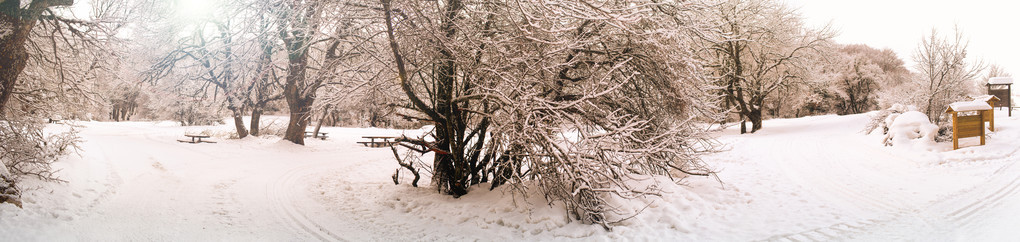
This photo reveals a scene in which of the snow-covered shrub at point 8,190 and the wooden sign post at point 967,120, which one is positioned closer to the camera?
the snow-covered shrub at point 8,190

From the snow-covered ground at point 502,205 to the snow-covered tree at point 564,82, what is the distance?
63 cm

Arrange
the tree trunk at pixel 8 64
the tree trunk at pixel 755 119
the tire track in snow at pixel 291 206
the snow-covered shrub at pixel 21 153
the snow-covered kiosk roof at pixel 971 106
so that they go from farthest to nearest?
the tree trunk at pixel 755 119, the snow-covered kiosk roof at pixel 971 106, the snow-covered shrub at pixel 21 153, the tree trunk at pixel 8 64, the tire track in snow at pixel 291 206

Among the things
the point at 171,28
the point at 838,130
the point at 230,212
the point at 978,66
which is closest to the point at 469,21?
the point at 230,212

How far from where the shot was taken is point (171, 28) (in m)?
13.7

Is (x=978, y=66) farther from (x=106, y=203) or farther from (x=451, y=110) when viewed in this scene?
(x=106, y=203)

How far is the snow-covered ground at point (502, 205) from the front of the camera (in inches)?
221

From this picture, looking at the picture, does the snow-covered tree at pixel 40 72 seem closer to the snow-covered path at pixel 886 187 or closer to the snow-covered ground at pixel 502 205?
the snow-covered ground at pixel 502 205

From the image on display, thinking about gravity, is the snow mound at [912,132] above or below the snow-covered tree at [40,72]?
below

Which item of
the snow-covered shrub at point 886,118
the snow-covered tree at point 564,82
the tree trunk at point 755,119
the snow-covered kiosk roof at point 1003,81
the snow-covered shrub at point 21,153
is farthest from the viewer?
the tree trunk at point 755,119

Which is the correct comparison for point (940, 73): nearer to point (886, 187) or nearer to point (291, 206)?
point (886, 187)

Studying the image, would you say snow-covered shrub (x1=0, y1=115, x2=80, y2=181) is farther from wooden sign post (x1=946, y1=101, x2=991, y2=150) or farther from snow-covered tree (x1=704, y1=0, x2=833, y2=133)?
snow-covered tree (x1=704, y1=0, x2=833, y2=133)

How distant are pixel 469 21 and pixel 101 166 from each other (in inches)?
336

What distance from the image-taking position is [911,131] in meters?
12.2

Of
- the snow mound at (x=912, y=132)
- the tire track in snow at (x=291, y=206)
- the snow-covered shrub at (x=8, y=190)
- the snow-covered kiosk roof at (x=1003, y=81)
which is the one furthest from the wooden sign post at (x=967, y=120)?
the snow-covered shrub at (x=8, y=190)
